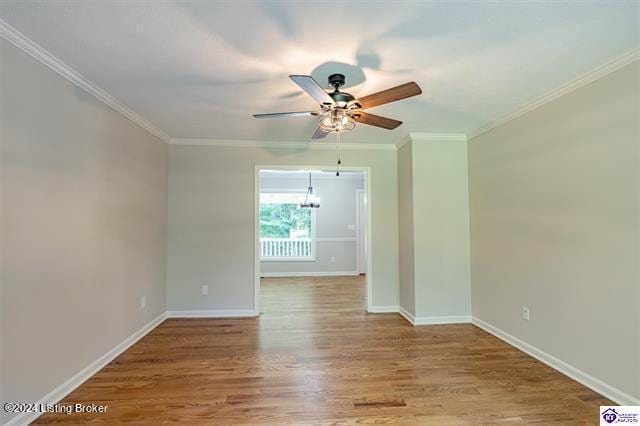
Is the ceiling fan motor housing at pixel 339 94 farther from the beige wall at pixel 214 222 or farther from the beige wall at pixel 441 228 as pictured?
the beige wall at pixel 214 222

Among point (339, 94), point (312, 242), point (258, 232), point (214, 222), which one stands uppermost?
point (339, 94)

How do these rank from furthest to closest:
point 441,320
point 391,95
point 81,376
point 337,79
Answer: point 441,320
point 81,376
point 337,79
point 391,95

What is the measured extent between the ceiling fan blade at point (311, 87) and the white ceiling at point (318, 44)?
0.91 ft

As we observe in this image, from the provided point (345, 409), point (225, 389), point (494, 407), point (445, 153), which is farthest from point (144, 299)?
point (445, 153)

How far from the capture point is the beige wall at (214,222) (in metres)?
4.00

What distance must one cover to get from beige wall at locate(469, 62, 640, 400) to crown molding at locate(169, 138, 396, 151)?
1.46m

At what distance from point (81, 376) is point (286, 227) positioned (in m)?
5.32

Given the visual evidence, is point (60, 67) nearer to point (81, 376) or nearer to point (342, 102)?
point (342, 102)

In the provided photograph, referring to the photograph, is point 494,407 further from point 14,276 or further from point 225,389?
point 14,276

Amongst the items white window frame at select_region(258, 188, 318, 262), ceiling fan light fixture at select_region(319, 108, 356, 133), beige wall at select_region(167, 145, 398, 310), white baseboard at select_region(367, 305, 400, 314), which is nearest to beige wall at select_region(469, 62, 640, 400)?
white baseboard at select_region(367, 305, 400, 314)

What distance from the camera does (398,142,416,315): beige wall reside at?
3824 millimetres

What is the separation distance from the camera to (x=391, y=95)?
1.94m

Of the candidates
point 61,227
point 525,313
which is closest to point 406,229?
point 525,313

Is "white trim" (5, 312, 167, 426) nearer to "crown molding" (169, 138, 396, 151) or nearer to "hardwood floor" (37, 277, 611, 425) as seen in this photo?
"hardwood floor" (37, 277, 611, 425)
